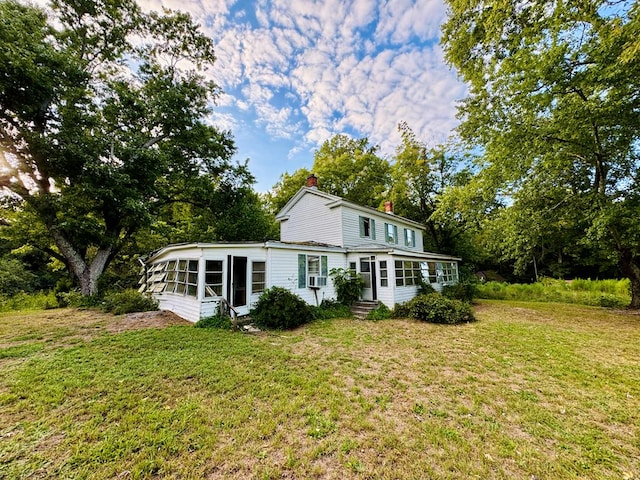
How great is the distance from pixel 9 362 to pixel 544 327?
15.8 meters

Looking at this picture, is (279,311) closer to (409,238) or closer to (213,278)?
(213,278)

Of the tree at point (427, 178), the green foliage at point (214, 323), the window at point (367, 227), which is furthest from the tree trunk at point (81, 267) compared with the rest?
the tree at point (427, 178)

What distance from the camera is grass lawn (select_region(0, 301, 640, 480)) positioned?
2828mm

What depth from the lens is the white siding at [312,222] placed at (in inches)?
579

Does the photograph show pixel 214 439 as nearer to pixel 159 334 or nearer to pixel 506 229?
pixel 159 334

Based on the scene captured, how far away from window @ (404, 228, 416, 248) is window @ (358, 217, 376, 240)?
13.0 ft

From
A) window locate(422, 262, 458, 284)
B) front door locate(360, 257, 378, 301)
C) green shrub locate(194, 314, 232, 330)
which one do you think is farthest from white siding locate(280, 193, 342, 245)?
green shrub locate(194, 314, 232, 330)

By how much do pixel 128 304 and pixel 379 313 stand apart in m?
11.5

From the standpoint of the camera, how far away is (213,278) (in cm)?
949

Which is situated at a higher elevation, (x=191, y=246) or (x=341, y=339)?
(x=191, y=246)

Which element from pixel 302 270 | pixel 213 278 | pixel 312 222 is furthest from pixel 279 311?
pixel 312 222

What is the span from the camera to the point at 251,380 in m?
4.83

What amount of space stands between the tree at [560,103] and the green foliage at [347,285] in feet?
27.1

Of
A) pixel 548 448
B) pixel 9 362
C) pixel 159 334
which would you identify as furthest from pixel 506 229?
pixel 9 362
